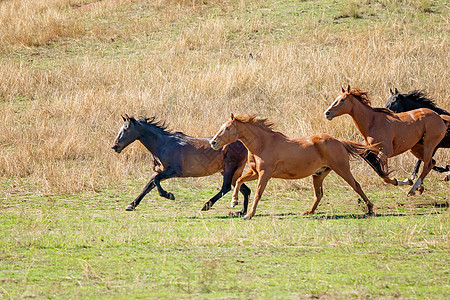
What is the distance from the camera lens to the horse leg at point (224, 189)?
1223 cm

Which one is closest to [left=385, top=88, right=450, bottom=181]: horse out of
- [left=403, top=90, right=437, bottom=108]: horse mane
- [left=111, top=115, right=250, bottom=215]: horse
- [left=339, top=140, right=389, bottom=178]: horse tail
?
[left=403, top=90, right=437, bottom=108]: horse mane

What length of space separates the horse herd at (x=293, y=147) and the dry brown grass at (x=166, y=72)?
65.9 inches

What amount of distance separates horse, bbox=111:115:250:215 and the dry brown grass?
1578mm

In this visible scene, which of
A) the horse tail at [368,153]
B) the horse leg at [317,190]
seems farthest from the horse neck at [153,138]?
the horse tail at [368,153]

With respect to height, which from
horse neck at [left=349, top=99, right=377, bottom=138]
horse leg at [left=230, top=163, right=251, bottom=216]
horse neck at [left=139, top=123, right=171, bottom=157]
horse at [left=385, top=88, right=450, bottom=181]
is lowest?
horse leg at [left=230, top=163, right=251, bottom=216]

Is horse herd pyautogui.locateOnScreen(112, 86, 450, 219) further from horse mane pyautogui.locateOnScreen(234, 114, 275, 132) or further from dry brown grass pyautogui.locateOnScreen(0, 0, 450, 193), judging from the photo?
dry brown grass pyautogui.locateOnScreen(0, 0, 450, 193)

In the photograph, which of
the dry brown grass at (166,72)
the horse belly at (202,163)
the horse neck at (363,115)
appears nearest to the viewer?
the horse belly at (202,163)

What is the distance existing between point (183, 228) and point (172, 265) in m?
2.36

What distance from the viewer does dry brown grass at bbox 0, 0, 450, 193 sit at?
16453 mm

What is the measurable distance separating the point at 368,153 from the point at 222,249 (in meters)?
4.08

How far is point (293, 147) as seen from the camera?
1161 centimetres

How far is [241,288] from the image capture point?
7.19 m

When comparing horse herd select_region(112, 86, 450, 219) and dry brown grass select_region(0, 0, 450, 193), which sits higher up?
horse herd select_region(112, 86, 450, 219)

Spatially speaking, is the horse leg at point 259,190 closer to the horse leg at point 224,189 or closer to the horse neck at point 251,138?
the horse neck at point 251,138
